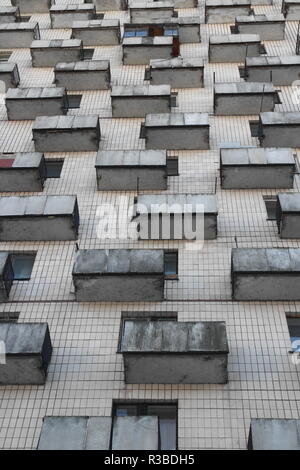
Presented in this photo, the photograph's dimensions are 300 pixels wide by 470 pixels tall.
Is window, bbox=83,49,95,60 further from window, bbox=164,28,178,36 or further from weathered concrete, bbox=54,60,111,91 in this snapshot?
window, bbox=164,28,178,36

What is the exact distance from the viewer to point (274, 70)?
1379 inches

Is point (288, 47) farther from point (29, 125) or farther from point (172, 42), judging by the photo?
point (29, 125)

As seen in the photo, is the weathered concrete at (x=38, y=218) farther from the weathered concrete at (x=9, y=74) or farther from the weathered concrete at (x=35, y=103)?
the weathered concrete at (x=9, y=74)

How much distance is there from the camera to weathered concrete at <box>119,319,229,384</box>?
18578 millimetres

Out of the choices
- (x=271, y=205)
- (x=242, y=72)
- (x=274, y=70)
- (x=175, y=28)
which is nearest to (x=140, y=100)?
(x=242, y=72)

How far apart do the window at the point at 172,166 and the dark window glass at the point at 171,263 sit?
20.4 feet

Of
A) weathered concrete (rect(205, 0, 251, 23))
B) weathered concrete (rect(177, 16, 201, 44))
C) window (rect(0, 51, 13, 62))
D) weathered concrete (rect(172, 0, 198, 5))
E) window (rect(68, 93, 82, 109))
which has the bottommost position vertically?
window (rect(68, 93, 82, 109))

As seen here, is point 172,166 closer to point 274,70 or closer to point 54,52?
point 274,70

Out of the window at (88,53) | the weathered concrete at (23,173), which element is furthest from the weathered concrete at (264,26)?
the weathered concrete at (23,173)

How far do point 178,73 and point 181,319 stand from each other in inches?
785

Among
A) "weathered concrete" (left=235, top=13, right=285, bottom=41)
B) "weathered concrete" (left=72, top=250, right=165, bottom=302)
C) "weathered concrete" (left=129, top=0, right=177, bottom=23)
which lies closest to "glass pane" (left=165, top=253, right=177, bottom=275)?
"weathered concrete" (left=72, top=250, right=165, bottom=302)

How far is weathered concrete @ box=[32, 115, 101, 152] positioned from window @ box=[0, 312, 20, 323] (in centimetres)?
1193
